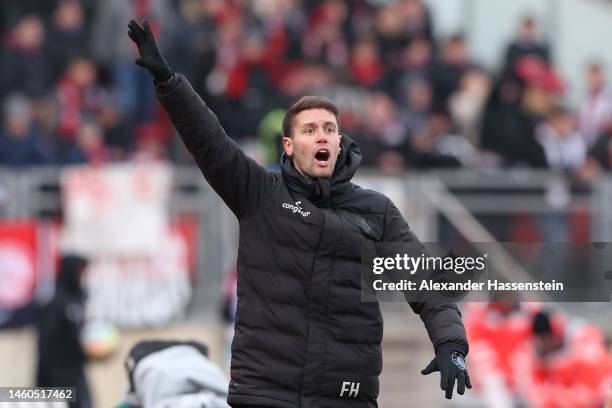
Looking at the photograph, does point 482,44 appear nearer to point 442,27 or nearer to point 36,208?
point 442,27

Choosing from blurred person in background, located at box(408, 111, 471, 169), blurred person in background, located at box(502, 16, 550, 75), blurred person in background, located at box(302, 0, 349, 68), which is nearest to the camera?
blurred person in background, located at box(408, 111, 471, 169)

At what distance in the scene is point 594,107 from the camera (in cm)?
1848

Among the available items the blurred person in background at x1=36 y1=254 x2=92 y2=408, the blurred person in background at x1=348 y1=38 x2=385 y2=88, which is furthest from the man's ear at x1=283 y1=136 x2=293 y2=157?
the blurred person in background at x1=348 y1=38 x2=385 y2=88

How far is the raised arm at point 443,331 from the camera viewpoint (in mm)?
6113

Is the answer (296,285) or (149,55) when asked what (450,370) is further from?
(149,55)

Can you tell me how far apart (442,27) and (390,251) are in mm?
15175

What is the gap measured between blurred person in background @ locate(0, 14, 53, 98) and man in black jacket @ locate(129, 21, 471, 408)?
10.3 metres


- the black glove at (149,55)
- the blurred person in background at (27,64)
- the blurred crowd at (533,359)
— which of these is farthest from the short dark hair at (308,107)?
the blurred person in background at (27,64)

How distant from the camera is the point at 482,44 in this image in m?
21.4

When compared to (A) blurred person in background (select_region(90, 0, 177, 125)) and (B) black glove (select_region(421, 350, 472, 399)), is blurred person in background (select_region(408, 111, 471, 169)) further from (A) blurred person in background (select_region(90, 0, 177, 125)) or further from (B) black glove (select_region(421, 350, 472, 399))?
(B) black glove (select_region(421, 350, 472, 399))

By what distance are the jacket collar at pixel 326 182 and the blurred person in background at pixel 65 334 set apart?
221 inches

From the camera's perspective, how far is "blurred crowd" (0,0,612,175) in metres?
16.3

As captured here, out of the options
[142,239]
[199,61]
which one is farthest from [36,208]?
[199,61]

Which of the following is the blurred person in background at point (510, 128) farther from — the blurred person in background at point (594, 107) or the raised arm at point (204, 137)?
the raised arm at point (204, 137)
